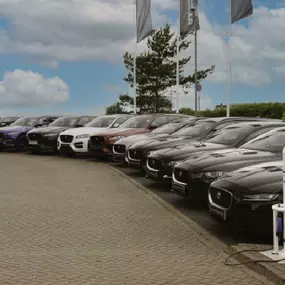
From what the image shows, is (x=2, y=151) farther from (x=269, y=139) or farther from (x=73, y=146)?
(x=269, y=139)

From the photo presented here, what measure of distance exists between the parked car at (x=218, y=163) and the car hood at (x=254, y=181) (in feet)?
3.81

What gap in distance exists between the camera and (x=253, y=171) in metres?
7.59

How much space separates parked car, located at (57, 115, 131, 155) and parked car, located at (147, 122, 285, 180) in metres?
9.36

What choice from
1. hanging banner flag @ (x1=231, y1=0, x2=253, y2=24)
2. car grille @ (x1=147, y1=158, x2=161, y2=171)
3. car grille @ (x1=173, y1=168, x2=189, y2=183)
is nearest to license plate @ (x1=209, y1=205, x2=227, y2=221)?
car grille @ (x1=173, y1=168, x2=189, y2=183)

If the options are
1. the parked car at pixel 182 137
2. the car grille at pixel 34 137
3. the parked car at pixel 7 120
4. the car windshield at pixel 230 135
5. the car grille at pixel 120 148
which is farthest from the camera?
the parked car at pixel 7 120

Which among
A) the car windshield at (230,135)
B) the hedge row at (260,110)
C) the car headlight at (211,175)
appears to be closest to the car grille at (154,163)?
the car windshield at (230,135)

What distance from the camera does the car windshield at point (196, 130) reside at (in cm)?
1419

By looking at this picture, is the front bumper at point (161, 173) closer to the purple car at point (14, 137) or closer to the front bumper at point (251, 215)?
the front bumper at point (251, 215)

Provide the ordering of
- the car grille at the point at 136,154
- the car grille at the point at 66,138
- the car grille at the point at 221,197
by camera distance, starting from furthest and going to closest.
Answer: the car grille at the point at 66,138, the car grille at the point at 136,154, the car grille at the point at 221,197

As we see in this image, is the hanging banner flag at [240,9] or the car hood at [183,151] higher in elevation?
the hanging banner flag at [240,9]

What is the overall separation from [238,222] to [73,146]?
1497 cm

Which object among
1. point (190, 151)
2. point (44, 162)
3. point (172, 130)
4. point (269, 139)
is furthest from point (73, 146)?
point (269, 139)

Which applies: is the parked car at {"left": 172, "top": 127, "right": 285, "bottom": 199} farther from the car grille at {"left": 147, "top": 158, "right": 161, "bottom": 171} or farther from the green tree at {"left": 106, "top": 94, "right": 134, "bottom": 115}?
the green tree at {"left": 106, "top": 94, "right": 134, "bottom": 115}

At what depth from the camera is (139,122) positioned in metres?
19.9
